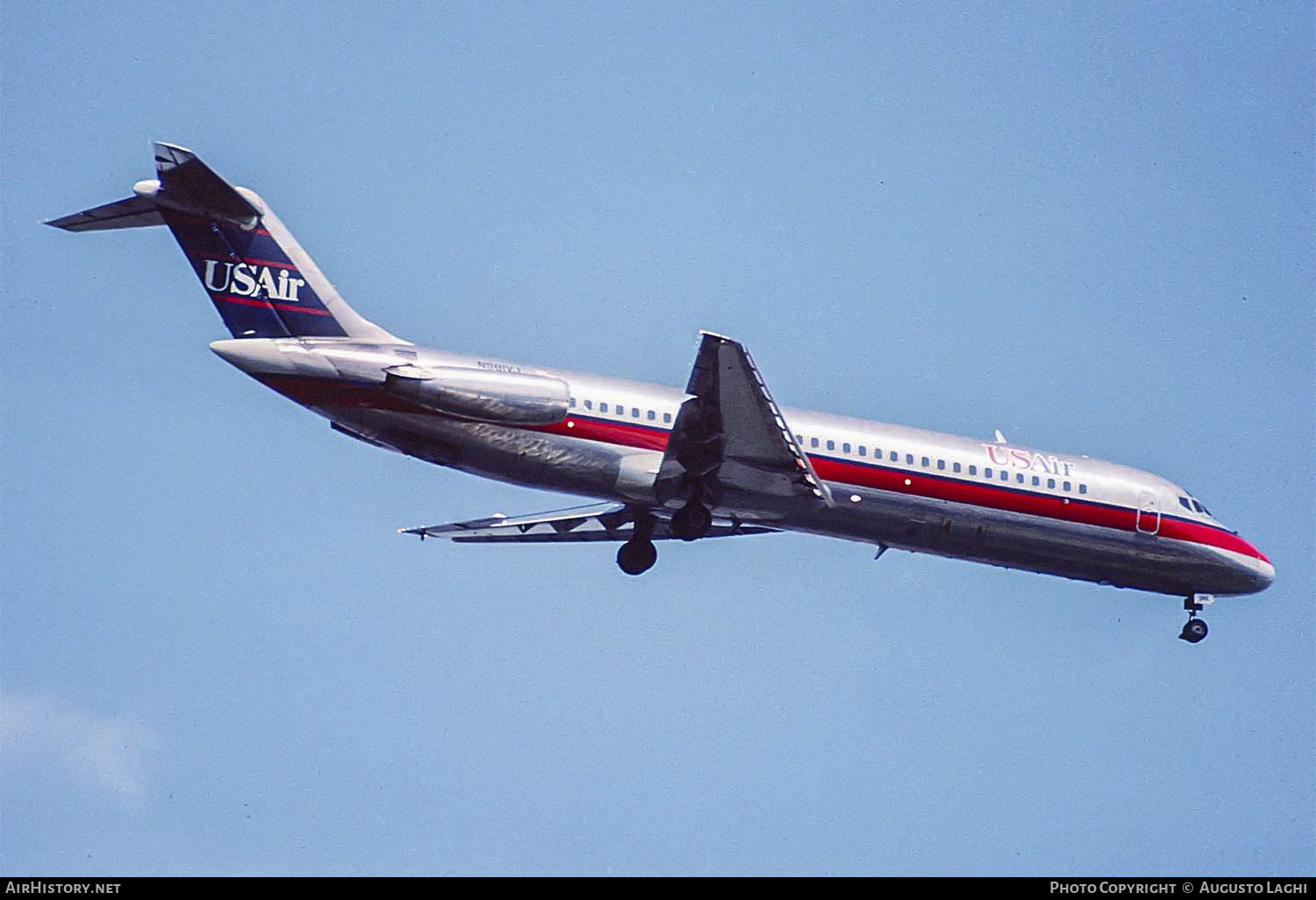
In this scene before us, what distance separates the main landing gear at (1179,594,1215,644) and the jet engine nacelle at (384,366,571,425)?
42.0ft

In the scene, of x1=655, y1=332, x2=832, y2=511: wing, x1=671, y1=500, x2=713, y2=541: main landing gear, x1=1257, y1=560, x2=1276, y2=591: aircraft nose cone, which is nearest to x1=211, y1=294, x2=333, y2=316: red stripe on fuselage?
x1=655, y1=332, x2=832, y2=511: wing

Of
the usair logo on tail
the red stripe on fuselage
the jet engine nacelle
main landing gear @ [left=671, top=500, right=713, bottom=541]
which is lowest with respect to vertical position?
main landing gear @ [left=671, top=500, right=713, bottom=541]

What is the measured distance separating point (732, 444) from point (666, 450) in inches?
40.4

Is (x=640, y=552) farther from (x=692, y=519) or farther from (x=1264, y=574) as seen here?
(x=1264, y=574)

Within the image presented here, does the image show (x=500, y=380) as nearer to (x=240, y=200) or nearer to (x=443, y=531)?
(x=240, y=200)

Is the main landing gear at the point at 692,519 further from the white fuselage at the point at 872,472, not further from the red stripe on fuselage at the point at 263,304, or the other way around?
the red stripe on fuselage at the point at 263,304

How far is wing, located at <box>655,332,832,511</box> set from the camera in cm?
2566

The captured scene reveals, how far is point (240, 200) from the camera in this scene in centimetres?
2592

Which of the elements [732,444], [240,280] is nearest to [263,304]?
[240,280]

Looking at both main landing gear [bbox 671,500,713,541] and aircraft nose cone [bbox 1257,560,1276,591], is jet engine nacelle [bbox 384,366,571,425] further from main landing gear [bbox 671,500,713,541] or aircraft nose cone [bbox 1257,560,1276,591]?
aircraft nose cone [bbox 1257,560,1276,591]

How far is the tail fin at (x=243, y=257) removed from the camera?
1006 inches
